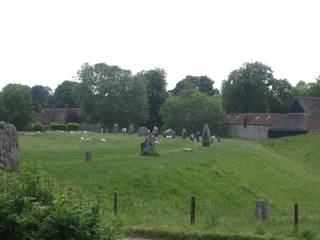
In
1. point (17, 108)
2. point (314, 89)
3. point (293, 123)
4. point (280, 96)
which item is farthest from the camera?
point (314, 89)

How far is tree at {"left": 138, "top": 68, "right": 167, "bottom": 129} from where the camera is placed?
115 metres

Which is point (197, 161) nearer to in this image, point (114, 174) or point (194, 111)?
point (114, 174)

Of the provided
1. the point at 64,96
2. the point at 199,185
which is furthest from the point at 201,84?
the point at 199,185

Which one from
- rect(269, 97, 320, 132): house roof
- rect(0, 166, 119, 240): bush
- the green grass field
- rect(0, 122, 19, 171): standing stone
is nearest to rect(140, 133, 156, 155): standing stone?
the green grass field

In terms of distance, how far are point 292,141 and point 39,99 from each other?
129 m

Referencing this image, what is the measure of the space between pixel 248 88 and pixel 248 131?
15.6m

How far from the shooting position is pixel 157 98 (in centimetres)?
11650

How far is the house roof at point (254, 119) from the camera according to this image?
9222 centimetres

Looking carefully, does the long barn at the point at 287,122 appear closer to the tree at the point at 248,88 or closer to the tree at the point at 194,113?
the tree at the point at 194,113

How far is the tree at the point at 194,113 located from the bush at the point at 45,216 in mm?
81237

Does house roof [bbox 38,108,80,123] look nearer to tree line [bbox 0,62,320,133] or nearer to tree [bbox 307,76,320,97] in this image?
tree line [bbox 0,62,320,133]

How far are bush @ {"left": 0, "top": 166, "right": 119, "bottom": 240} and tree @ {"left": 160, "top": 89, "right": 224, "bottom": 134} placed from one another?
81.2 m

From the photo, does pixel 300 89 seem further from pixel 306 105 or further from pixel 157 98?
pixel 306 105

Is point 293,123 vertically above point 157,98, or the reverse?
point 157,98
